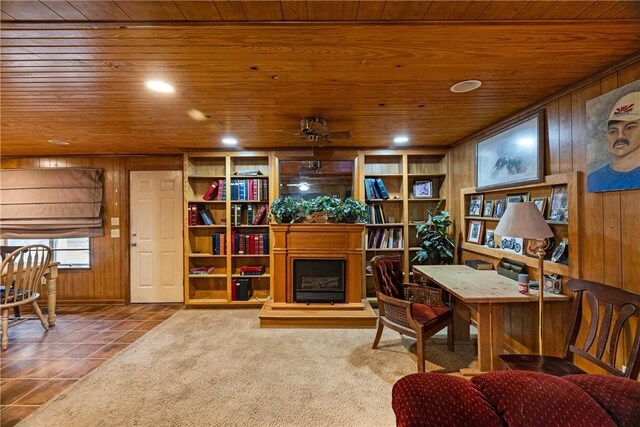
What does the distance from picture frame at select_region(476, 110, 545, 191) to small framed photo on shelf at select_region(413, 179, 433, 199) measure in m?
0.95

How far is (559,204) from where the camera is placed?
230 cm

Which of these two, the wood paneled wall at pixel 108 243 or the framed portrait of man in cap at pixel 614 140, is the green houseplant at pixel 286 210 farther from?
the framed portrait of man in cap at pixel 614 140

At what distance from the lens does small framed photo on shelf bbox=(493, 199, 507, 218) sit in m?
2.97

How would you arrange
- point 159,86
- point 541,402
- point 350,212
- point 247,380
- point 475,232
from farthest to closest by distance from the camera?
1. point 350,212
2. point 475,232
3. point 247,380
4. point 159,86
5. point 541,402

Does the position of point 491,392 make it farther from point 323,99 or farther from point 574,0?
point 323,99

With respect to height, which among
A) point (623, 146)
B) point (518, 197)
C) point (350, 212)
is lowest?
point (350, 212)

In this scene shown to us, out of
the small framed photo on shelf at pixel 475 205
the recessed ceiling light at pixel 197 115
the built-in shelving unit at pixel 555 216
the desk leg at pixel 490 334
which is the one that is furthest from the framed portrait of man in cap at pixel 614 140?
the recessed ceiling light at pixel 197 115

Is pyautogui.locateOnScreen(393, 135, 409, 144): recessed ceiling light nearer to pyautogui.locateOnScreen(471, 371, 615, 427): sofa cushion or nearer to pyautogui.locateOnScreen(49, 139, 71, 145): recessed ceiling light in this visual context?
pyautogui.locateOnScreen(471, 371, 615, 427): sofa cushion

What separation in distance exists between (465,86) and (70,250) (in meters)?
5.78

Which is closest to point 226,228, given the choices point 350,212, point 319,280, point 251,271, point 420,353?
point 251,271

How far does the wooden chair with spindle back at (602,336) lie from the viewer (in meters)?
1.55

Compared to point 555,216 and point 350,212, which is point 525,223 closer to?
point 555,216

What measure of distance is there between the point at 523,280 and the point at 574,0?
5.95 ft

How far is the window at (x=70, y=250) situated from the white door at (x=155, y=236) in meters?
0.76
